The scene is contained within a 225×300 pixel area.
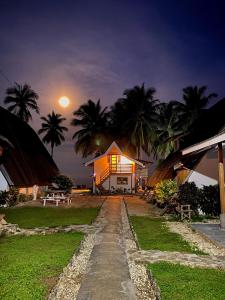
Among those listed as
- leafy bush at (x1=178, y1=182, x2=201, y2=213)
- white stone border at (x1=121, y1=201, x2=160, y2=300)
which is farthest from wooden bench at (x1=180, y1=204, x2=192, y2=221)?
white stone border at (x1=121, y1=201, x2=160, y2=300)

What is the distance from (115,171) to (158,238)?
30.4 meters

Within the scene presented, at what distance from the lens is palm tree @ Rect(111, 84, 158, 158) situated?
50.1 metres

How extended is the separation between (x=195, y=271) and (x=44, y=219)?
32.5 feet

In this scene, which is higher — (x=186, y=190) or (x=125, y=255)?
(x=186, y=190)

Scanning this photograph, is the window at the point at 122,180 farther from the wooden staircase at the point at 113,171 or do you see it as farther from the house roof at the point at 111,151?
the house roof at the point at 111,151

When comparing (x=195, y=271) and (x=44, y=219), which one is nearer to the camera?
(x=195, y=271)

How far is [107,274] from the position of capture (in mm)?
6254

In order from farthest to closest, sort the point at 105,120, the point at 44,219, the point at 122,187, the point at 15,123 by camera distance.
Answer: the point at 105,120, the point at 122,187, the point at 15,123, the point at 44,219

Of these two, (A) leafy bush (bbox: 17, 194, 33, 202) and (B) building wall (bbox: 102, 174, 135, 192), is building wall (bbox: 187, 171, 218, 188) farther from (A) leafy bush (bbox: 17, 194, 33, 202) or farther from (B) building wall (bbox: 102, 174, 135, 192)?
(B) building wall (bbox: 102, 174, 135, 192)

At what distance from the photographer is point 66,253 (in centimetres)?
801

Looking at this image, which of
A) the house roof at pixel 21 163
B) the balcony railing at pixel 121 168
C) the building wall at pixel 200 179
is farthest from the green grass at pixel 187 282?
the balcony railing at pixel 121 168

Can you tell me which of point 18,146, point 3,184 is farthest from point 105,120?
point 3,184

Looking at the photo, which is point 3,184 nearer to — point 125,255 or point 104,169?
point 125,255

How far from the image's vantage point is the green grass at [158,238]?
28.4ft
